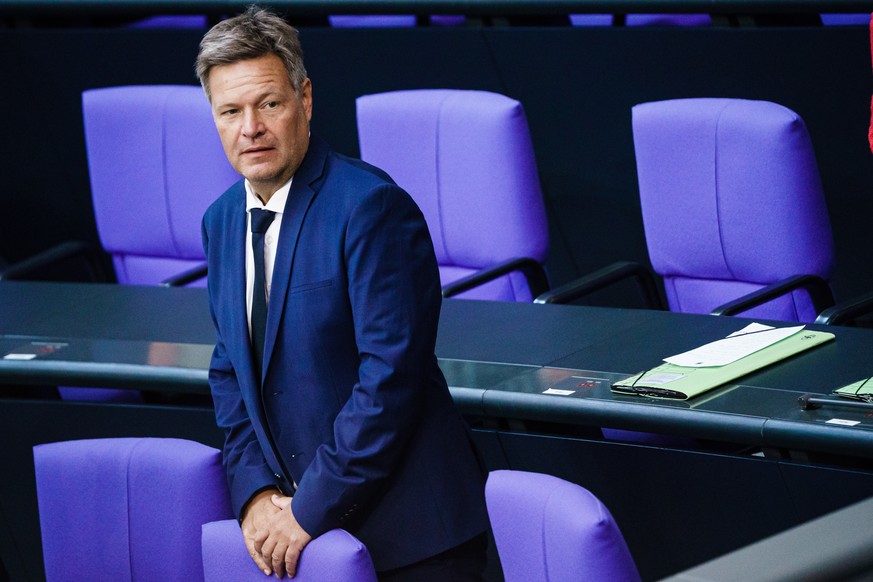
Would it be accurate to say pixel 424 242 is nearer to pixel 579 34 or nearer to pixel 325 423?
pixel 325 423

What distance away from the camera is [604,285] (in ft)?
10.9

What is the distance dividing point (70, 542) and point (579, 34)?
90.3 inches

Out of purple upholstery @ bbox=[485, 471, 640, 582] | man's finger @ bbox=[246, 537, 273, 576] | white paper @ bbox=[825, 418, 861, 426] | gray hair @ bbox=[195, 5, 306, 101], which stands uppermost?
gray hair @ bbox=[195, 5, 306, 101]

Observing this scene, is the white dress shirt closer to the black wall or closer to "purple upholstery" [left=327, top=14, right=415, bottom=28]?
the black wall

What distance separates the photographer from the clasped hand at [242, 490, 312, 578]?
6.34ft

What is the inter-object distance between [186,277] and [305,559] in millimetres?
1959

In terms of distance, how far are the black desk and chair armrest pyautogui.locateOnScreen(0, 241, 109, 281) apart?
0.60 meters

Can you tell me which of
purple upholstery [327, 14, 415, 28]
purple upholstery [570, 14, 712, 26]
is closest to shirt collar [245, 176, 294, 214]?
purple upholstery [570, 14, 712, 26]

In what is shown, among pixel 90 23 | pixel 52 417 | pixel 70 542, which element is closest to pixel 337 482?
pixel 70 542

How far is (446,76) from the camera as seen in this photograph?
14.0ft

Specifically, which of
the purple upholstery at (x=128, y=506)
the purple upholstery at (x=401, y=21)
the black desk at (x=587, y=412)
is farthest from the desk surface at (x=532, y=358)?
the purple upholstery at (x=401, y=21)

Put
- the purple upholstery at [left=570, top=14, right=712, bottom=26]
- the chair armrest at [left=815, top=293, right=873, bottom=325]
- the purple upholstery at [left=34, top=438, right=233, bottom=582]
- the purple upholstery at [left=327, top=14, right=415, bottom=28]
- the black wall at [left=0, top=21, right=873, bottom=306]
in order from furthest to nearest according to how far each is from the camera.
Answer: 1. the purple upholstery at [left=327, top=14, right=415, bottom=28]
2. the purple upholstery at [left=570, top=14, right=712, bottom=26]
3. the black wall at [left=0, top=21, right=873, bottom=306]
4. the chair armrest at [left=815, top=293, right=873, bottom=325]
5. the purple upholstery at [left=34, top=438, right=233, bottom=582]

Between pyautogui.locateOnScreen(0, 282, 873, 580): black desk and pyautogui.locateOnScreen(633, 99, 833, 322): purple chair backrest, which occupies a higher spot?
pyautogui.locateOnScreen(633, 99, 833, 322): purple chair backrest

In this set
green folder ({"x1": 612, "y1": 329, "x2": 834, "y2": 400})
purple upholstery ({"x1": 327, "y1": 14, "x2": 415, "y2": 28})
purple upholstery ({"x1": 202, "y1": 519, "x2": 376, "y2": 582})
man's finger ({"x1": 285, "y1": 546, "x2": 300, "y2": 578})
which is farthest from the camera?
purple upholstery ({"x1": 327, "y1": 14, "x2": 415, "y2": 28})
